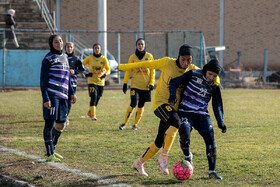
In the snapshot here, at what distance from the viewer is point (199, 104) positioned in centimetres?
607

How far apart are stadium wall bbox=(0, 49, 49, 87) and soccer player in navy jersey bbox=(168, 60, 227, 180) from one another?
1677cm

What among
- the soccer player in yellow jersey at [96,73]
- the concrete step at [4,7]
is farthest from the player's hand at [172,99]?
the concrete step at [4,7]

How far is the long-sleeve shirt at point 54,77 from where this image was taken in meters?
6.89

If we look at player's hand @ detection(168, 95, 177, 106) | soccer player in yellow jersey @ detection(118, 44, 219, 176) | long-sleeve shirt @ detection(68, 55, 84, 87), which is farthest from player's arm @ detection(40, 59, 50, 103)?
long-sleeve shirt @ detection(68, 55, 84, 87)

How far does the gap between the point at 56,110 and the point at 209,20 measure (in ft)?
104

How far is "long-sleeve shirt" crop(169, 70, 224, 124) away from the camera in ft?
19.7

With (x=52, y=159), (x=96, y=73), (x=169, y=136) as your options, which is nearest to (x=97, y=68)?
(x=96, y=73)

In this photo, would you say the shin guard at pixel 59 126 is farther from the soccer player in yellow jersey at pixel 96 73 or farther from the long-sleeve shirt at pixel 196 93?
the soccer player in yellow jersey at pixel 96 73

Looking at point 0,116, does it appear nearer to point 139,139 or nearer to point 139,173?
point 139,139

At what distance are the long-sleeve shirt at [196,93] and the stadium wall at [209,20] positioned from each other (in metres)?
29.8

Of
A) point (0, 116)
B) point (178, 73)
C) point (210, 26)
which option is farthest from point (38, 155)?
point (210, 26)

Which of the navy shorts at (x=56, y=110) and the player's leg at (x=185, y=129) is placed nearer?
the player's leg at (x=185, y=129)

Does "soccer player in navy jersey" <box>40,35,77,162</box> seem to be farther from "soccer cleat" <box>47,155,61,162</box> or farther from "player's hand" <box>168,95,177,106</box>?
"player's hand" <box>168,95,177,106</box>

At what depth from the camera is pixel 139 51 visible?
1062 cm
